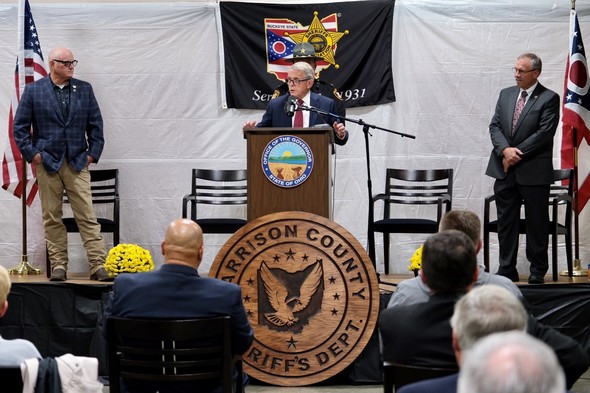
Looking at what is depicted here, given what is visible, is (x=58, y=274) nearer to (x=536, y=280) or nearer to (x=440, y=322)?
(x=536, y=280)

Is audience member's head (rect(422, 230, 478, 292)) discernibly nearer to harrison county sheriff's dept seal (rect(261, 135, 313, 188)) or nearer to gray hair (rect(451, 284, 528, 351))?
gray hair (rect(451, 284, 528, 351))

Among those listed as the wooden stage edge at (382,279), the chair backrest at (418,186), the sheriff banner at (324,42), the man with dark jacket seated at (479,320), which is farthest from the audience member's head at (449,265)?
the sheriff banner at (324,42)

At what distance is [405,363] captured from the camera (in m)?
3.21

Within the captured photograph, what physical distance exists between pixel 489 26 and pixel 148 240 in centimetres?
348

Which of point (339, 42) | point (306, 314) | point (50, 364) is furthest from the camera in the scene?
point (339, 42)

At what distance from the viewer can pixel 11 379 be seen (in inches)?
120

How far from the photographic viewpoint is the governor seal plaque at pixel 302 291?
573 centimetres

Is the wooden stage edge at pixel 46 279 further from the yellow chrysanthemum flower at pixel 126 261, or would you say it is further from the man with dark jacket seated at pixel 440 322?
the man with dark jacket seated at pixel 440 322

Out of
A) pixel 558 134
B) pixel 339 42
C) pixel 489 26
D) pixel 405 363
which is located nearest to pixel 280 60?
pixel 339 42

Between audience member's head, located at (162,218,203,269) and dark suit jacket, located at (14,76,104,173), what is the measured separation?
352 cm

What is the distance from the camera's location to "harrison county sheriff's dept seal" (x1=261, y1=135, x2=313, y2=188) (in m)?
5.80

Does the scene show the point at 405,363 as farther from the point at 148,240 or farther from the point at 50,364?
the point at 148,240

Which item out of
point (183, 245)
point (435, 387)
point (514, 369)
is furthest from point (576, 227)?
point (514, 369)

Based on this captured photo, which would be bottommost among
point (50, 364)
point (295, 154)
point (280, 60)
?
point (50, 364)
